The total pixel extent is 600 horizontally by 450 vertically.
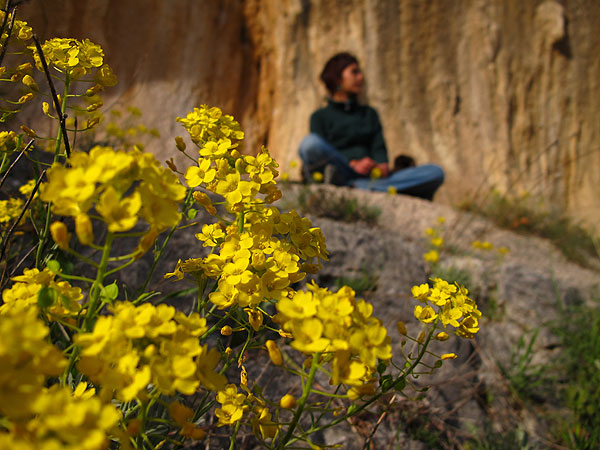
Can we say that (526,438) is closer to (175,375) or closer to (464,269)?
(464,269)

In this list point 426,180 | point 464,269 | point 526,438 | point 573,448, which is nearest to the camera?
point 573,448

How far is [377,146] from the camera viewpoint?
4.46 m

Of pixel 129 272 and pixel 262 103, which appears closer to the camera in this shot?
pixel 129 272

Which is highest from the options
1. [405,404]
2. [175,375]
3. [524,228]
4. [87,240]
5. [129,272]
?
[87,240]

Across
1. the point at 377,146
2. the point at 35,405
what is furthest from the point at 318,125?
the point at 35,405

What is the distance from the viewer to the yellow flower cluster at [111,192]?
37 cm

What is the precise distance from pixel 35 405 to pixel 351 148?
434 centimetres

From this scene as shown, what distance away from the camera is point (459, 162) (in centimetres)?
564

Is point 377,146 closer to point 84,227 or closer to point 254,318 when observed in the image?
point 254,318

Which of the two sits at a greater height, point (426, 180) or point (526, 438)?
point (426, 180)

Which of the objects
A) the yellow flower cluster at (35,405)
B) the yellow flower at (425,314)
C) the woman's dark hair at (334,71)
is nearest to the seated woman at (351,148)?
the woman's dark hair at (334,71)

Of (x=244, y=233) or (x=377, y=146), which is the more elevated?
(x=244, y=233)

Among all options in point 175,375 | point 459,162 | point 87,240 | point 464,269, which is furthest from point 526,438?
point 459,162

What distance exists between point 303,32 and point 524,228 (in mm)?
4059
